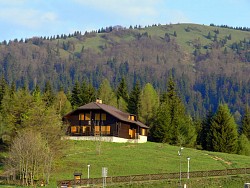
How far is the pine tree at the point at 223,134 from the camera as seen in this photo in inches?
4087

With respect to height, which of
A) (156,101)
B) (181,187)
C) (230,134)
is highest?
(156,101)

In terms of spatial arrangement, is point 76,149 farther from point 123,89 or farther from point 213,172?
point 123,89

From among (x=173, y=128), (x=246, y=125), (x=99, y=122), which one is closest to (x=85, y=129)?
(x=99, y=122)

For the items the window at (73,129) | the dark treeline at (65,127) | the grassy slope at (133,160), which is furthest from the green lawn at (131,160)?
the window at (73,129)

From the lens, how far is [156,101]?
130 meters

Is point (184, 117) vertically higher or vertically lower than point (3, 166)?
higher

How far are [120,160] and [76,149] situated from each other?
12064mm

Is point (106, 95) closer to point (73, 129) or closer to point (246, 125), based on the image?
point (73, 129)

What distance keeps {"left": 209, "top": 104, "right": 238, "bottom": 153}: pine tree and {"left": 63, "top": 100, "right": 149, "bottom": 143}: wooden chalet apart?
12409 millimetres

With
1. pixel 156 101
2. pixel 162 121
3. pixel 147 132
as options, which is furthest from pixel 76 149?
pixel 156 101

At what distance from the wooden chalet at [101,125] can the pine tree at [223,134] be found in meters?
12.4

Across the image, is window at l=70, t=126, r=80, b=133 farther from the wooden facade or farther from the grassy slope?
the grassy slope

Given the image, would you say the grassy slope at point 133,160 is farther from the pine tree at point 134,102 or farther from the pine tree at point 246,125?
the pine tree at point 134,102

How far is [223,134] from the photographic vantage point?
105 meters
